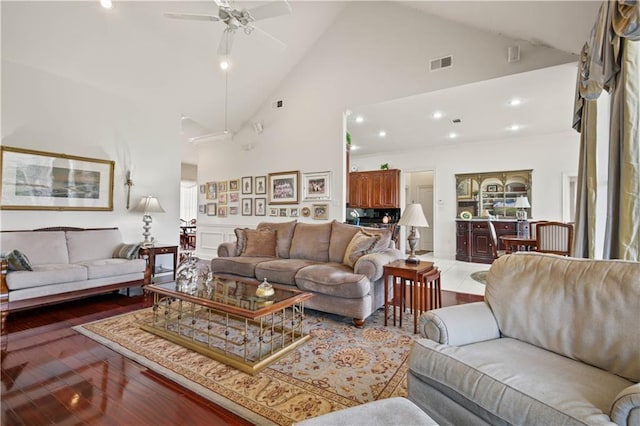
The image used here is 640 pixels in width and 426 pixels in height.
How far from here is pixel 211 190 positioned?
23.5 feet

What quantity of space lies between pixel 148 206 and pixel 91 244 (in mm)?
942

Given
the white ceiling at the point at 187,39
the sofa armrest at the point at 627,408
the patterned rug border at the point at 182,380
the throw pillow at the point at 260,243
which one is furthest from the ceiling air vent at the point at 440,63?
the patterned rug border at the point at 182,380

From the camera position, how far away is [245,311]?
2104mm

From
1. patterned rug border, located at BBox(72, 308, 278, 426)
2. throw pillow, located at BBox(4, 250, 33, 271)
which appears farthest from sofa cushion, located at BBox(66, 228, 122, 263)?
patterned rug border, located at BBox(72, 308, 278, 426)

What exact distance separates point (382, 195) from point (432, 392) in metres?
6.35

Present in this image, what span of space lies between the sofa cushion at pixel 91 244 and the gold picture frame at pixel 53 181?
0.45 meters

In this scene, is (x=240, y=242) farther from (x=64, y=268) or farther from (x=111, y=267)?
(x=64, y=268)

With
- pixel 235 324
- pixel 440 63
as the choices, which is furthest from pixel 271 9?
pixel 235 324

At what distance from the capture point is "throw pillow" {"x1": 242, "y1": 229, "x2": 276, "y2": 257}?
420cm

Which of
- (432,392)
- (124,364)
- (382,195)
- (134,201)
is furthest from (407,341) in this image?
(382,195)

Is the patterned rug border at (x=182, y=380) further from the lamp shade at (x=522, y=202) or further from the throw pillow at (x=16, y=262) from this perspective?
the lamp shade at (x=522, y=202)

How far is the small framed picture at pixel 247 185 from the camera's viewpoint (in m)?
6.45

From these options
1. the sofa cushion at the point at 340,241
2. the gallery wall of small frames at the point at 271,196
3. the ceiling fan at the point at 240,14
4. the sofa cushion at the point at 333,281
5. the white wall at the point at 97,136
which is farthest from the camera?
the gallery wall of small frames at the point at 271,196

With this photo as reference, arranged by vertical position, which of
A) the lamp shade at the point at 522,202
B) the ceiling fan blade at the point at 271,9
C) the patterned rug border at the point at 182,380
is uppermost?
the ceiling fan blade at the point at 271,9
